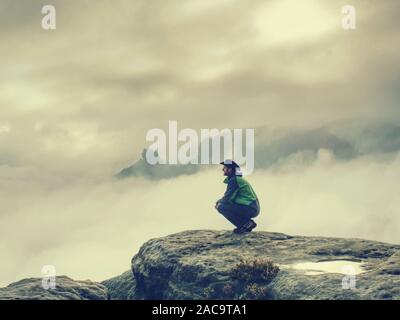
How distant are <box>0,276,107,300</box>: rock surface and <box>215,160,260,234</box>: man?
293 inches

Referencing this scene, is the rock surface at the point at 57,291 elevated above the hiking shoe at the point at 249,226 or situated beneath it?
situated beneath

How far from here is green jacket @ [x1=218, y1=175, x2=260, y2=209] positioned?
3950cm

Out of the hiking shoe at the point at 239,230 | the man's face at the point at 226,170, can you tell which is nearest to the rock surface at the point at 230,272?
the hiking shoe at the point at 239,230

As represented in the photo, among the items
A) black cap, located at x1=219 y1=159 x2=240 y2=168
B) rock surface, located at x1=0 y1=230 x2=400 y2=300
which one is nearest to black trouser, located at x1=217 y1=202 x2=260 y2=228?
rock surface, located at x1=0 y1=230 x2=400 y2=300

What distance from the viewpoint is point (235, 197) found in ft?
129

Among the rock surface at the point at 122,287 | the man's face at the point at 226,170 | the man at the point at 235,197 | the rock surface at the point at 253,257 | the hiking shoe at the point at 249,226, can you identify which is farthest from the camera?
the rock surface at the point at 122,287

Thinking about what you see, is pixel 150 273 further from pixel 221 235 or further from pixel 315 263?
pixel 315 263

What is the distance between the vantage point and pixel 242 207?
39562 mm

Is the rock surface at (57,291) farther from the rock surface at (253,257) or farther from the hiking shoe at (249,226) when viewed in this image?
the hiking shoe at (249,226)

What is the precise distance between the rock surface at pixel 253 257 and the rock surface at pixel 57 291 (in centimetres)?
209

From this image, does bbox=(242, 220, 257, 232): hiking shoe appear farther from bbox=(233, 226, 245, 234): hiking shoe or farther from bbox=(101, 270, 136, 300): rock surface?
bbox=(101, 270, 136, 300): rock surface

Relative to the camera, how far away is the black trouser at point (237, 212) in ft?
130

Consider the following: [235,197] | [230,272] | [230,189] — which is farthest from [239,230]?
[230,272]

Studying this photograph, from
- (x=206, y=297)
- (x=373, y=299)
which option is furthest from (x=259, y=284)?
(x=373, y=299)
